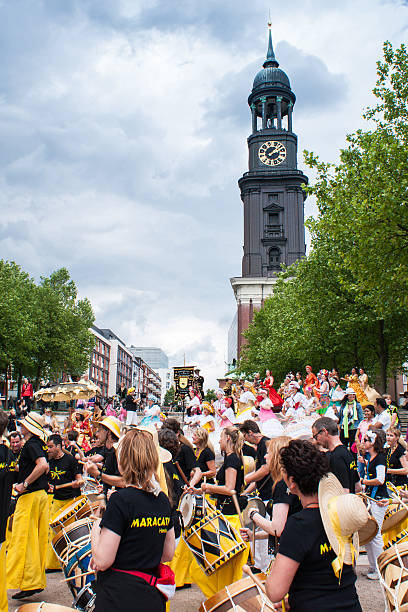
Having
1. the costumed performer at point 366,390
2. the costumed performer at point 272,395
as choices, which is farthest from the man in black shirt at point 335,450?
the costumed performer at point 272,395

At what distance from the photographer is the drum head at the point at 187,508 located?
5.34 meters

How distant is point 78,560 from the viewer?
4.65 m

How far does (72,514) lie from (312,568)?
3.31m

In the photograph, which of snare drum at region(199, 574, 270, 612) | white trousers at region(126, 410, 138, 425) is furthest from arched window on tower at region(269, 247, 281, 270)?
snare drum at region(199, 574, 270, 612)

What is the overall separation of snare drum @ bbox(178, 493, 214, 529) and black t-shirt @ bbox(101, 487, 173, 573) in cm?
220

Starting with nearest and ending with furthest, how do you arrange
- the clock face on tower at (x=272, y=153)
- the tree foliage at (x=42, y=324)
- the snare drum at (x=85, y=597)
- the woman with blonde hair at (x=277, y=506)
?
the woman with blonde hair at (x=277, y=506), the snare drum at (x=85, y=597), the tree foliage at (x=42, y=324), the clock face on tower at (x=272, y=153)

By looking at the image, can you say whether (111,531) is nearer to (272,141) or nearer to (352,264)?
(352,264)

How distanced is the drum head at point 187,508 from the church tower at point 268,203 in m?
65.8

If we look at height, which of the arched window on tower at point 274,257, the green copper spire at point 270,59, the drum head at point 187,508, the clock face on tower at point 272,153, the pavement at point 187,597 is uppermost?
the green copper spire at point 270,59

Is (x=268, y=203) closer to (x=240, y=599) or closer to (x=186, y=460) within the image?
(x=186, y=460)

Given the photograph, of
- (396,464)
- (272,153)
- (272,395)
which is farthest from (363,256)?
(272,153)

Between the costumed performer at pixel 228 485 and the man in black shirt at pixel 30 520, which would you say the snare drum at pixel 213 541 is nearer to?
the costumed performer at pixel 228 485

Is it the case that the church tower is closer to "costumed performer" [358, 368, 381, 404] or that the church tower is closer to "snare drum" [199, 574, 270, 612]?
"costumed performer" [358, 368, 381, 404]

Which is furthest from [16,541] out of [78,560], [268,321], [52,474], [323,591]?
[268,321]
